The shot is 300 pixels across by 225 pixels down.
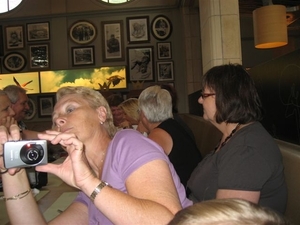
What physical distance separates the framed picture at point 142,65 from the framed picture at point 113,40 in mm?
437

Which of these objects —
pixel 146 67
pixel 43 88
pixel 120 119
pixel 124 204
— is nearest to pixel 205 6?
pixel 120 119

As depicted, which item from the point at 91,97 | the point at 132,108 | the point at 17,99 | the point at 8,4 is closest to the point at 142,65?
the point at 8,4

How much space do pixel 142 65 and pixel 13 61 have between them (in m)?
4.09

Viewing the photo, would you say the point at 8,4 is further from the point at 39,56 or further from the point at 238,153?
the point at 238,153

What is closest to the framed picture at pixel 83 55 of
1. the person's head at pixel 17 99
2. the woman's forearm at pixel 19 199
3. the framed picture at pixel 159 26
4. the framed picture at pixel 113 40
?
the framed picture at pixel 113 40

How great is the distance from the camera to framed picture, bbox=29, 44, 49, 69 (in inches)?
428

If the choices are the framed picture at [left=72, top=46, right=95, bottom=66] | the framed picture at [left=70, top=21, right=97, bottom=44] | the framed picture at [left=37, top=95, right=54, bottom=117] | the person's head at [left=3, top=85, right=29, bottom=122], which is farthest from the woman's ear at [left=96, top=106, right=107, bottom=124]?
the framed picture at [left=37, top=95, right=54, bottom=117]

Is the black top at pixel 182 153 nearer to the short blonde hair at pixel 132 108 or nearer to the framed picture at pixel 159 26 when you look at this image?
the short blonde hair at pixel 132 108

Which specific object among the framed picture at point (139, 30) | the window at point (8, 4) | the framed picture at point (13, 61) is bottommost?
the framed picture at point (13, 61)

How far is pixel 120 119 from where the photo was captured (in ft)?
16.0

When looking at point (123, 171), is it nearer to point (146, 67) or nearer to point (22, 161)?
point (22, 161)

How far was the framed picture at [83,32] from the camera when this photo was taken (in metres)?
10.8

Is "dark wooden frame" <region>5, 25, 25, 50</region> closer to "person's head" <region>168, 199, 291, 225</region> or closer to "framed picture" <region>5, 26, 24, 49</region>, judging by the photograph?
"framed picture" <region>5, 26, 24, 49</region>

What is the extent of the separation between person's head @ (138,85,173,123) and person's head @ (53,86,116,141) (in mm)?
1410
